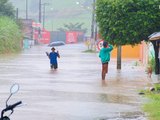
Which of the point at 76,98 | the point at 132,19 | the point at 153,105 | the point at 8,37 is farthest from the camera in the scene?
the point at 8,37

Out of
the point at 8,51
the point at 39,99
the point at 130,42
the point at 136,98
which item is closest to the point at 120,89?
the point at 136,98

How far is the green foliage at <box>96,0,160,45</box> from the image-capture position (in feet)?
94.6

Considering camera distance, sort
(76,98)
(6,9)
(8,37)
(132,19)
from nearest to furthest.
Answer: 1. (76,98)
2. (132,19)
3. (8,37)
4. (6,9)

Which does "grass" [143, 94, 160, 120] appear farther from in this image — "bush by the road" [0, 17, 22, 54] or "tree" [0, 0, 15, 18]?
"tree" [0, 0, 15, 18]

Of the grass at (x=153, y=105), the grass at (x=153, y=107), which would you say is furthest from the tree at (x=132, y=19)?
the grass at (x=153, y=107)

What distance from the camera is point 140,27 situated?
2894 centimetres

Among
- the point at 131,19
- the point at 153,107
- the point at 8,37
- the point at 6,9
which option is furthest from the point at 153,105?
the point at 6,9

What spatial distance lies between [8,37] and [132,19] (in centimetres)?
3435

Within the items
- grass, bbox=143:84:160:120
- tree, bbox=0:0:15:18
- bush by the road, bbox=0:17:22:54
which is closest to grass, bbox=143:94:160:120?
grass, bbox=143:84:160:120

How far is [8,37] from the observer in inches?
2442

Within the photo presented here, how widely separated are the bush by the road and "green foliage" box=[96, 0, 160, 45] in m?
30.3

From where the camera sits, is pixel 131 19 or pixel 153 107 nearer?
pixel 153 107

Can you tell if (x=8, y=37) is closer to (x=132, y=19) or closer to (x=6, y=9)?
(x=6, y=9)

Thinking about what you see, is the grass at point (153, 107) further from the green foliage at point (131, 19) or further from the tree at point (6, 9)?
the tree at point (6, 9)
